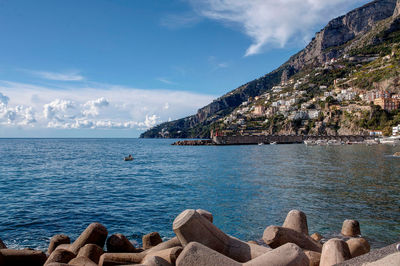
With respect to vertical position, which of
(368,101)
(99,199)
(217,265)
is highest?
(368,101)

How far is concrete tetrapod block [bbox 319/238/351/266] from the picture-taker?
19.7 feet

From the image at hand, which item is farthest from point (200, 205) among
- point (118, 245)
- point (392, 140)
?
point (392, 140)

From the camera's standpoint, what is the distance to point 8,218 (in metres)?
14.8

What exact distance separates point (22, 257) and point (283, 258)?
5.74 m

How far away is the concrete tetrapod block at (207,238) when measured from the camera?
5996 mm

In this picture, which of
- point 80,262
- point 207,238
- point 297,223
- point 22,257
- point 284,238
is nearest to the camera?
point 207,238

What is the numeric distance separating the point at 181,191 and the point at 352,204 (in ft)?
36.4

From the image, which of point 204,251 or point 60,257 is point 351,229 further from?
point 60,257

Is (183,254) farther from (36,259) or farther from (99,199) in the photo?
(99,199)

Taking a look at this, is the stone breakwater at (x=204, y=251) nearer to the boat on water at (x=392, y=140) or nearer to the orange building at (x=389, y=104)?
the boat on water at (x=392, y=140)

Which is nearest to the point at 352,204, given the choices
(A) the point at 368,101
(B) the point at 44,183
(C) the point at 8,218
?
(C) the point at 8,218

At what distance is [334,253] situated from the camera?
6.16 meters

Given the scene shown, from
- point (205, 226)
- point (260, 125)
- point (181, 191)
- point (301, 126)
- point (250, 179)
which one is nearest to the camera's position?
point (205, 226)

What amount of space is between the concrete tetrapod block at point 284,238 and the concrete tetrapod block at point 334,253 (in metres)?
1.19
